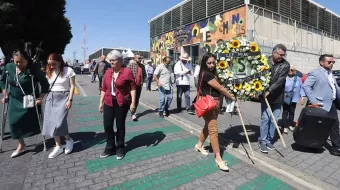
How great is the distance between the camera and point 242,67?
14.4 feet

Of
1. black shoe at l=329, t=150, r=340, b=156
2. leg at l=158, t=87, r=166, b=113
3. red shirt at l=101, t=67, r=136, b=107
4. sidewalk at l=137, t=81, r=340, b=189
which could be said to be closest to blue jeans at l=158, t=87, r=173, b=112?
leg at l=158, t=87, r=166, b=113

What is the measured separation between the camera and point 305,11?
71.1 feet

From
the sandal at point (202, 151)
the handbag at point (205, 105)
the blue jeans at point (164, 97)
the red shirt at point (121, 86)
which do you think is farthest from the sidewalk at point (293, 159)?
the red shirt at point (121, 86)

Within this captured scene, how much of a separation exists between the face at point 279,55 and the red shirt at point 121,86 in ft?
8.48

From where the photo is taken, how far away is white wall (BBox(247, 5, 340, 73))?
56.2 ft

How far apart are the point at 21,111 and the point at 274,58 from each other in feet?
15.1

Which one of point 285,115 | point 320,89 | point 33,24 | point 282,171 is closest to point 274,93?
point 320,89

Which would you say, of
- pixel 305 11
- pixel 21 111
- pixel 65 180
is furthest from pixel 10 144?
pixel 305 11

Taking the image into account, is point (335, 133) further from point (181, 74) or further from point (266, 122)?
point (181, 74)

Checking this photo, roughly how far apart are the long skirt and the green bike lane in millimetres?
485

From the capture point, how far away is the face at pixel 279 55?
4.18m

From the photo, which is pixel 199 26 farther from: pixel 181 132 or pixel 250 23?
pixel 181 132

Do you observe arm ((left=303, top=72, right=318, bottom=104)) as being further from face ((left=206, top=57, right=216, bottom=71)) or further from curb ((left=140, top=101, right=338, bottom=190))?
face ((left=206, top=57, right=216, bottom=71))

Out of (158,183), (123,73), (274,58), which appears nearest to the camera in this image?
(158,183)
